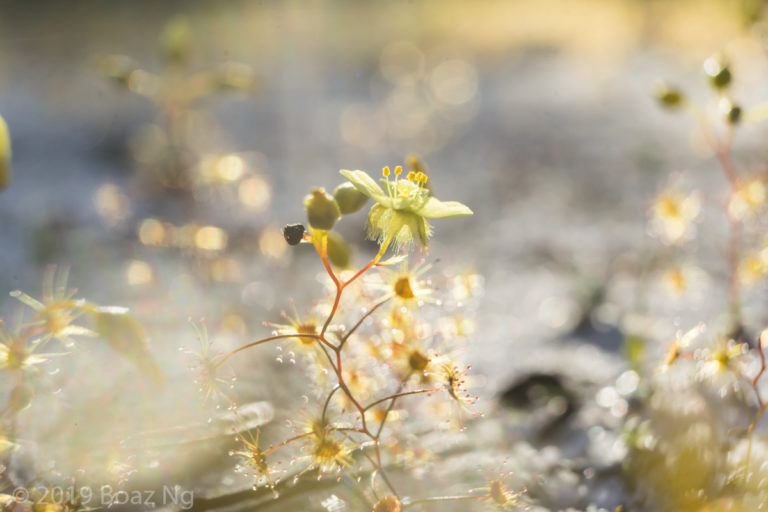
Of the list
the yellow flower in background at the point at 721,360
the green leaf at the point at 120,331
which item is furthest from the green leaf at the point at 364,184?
the yellow flower in background at the point at 721,360

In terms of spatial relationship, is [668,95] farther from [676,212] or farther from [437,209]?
[437,209]

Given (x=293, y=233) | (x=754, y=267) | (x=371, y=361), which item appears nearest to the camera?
(x=293, y=233)

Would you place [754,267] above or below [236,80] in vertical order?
below

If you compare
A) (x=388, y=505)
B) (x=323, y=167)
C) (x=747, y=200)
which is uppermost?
(x=323, y=167)

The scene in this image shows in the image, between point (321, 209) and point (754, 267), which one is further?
point (754, 267)

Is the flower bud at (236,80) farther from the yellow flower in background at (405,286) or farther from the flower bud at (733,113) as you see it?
the flower bud at (733,113)

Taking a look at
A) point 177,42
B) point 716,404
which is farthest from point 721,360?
point 177,42

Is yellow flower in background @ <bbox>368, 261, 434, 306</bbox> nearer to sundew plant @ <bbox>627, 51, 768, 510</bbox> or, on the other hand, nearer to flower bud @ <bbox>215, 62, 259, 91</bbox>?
sundew plant @ <bbox>627, 51, 768, 510</bbox>
